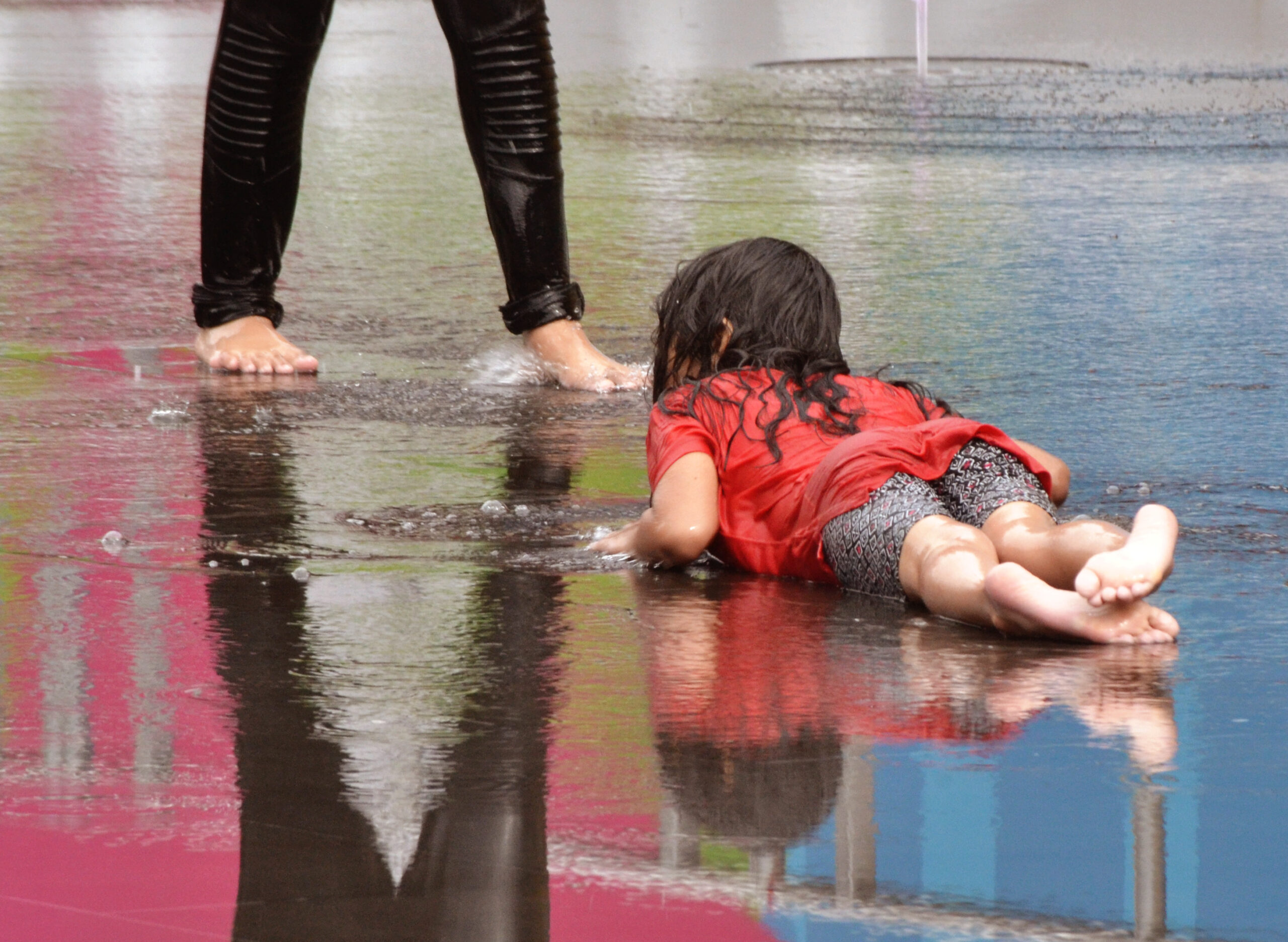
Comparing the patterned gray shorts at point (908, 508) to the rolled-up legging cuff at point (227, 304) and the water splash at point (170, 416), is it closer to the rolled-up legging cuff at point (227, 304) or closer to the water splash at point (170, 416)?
the water splash at point (170, 416)

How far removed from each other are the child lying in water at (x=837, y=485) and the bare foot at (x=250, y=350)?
1599 mm

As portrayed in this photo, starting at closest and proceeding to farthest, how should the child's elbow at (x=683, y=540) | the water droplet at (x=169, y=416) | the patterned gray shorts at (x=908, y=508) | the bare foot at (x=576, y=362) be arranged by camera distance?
the patterned gray shorts at (x=908, y=508), the child's elbow at (x=683, y=540), the water droplet at (x=169, y=416), the bare foot at (x=576, y=362)

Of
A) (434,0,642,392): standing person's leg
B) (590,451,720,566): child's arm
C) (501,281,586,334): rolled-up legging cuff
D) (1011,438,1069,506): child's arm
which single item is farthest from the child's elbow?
(501,281,586,334): rolled-up legging cuff

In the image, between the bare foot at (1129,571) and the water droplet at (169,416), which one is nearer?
the bare foot at (1129,571)

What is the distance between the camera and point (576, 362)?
15.8ft

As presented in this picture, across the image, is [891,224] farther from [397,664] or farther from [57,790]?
[57,790]

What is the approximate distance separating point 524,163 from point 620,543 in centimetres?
200

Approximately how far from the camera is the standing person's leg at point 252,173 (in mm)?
4930

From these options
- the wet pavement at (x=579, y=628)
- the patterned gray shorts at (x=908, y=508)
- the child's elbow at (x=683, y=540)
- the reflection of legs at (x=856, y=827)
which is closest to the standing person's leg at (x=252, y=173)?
the wet pavement at (x=579, y=628)

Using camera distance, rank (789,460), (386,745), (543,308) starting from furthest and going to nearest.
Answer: (543,308) < (789,460) < (386,745)

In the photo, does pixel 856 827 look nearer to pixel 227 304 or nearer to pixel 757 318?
pixel 757 318

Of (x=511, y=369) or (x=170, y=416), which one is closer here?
(x=170, y=416)

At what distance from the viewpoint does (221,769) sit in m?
2.12

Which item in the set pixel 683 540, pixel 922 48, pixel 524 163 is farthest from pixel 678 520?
pixel 922 48
